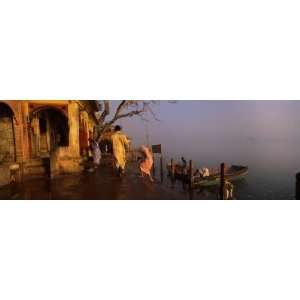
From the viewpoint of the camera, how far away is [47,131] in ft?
8.20

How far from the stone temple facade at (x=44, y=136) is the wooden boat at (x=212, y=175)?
36.2 inches

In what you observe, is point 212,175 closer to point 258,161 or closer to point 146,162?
point 258,161

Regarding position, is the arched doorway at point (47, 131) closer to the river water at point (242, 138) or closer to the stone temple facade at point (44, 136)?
the stone temple facade at point (44, 136)

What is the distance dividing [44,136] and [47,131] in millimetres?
60

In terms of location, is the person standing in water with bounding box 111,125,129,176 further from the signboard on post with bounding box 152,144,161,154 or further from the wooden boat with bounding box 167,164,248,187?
the wooden boat with bounding box 167,164,248,187

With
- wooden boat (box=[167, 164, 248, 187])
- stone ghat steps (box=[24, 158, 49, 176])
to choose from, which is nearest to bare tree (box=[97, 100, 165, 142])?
wooden boat (box=[167, 164, 248, 187])

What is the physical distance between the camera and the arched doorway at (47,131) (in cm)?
244

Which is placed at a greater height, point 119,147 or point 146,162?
point 119,147

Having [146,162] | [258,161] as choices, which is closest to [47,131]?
[146,162]

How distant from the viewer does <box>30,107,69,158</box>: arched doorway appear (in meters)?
2.44

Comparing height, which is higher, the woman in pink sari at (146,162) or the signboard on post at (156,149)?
the signboard on post at (156,149)

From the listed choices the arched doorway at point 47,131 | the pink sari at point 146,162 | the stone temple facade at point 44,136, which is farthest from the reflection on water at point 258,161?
the arched doorway at point 47,131
